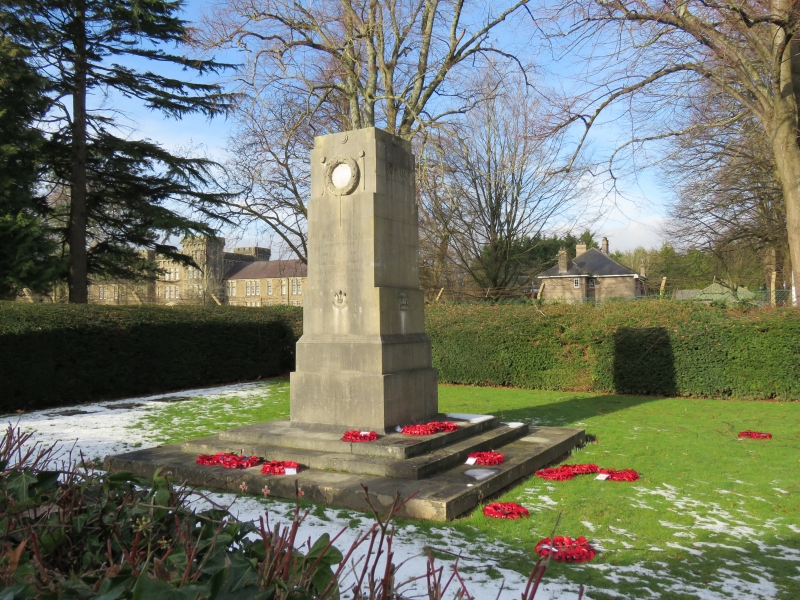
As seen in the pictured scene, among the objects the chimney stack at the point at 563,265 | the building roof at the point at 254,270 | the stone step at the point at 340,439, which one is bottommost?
the stone step at the point at 340,439

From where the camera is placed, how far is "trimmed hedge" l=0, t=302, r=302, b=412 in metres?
11.6

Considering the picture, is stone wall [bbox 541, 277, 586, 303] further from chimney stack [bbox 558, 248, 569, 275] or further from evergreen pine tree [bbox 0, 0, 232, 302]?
evergreen pine tree [bbox 0, 0, 232, 302]

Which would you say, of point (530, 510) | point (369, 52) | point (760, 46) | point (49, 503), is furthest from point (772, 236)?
point (49, 503)

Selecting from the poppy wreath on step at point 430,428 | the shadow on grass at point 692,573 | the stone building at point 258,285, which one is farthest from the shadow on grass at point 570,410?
the stone building at point 258,285

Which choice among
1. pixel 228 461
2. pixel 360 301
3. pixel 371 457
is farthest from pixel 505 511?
pixel 360 301

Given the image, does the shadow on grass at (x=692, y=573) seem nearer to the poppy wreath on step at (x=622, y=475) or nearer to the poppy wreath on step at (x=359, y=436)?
the poppy wreath on step at (x=622, y=475)

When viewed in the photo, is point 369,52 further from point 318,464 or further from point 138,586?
point 138,586

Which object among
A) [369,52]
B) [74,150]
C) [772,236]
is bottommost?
[772,236]

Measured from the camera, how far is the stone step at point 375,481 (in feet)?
17.3

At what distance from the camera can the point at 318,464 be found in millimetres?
6391

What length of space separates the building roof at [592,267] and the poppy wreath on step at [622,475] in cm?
3322

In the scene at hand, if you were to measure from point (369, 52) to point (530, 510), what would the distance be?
17.0 metres

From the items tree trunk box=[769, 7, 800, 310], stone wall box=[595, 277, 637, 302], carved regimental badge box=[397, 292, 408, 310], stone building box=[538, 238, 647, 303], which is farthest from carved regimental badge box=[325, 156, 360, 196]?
stone wall box=[595, 277, 637, 302]

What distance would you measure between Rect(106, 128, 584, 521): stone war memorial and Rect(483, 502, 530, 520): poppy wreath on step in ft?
2.81
